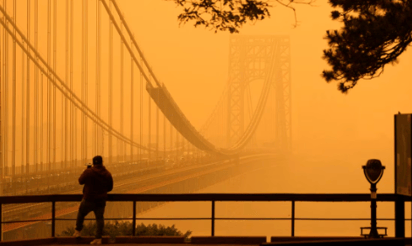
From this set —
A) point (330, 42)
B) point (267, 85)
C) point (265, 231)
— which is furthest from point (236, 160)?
point (330, 42)

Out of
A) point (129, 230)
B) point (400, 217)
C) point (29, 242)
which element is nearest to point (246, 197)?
point (129, 230)

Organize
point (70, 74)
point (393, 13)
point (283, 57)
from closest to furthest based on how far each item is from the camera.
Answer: point (393, 13), point (70, 74), point (283, 57)

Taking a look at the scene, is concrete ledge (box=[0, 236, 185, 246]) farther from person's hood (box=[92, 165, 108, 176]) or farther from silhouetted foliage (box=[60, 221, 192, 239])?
person's hood (box=[92, 165, 108, 176])

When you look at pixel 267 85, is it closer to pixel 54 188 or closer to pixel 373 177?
pixel 54 188

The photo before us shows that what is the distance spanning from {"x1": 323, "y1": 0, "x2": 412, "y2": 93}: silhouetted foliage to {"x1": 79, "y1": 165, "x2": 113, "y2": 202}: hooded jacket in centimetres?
377

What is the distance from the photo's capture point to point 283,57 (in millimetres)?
80812

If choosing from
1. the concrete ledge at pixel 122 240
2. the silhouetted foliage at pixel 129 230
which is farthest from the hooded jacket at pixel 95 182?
the silhouetted foliage at pixel 129 230

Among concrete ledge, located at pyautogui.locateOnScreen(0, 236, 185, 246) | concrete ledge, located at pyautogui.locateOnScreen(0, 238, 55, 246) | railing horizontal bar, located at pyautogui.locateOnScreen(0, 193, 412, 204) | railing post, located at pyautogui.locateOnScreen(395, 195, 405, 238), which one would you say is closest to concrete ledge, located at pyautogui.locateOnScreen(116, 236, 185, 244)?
concrete ledge, located at pyautogui.locateOnScreen(0, 236, 185, 246)

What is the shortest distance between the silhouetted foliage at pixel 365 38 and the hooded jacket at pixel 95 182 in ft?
12.4

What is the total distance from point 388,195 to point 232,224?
5157 cm

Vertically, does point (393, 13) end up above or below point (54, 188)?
above

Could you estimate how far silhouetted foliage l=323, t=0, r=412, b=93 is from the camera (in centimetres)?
1033

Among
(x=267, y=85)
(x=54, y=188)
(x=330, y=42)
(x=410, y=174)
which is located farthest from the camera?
(x=267, y=85)

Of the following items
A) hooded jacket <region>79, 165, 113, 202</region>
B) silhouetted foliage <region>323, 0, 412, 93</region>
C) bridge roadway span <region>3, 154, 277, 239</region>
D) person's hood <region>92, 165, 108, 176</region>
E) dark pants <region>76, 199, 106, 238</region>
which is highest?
silhouetted foliage <region>323, 0, 412, 93</region>
